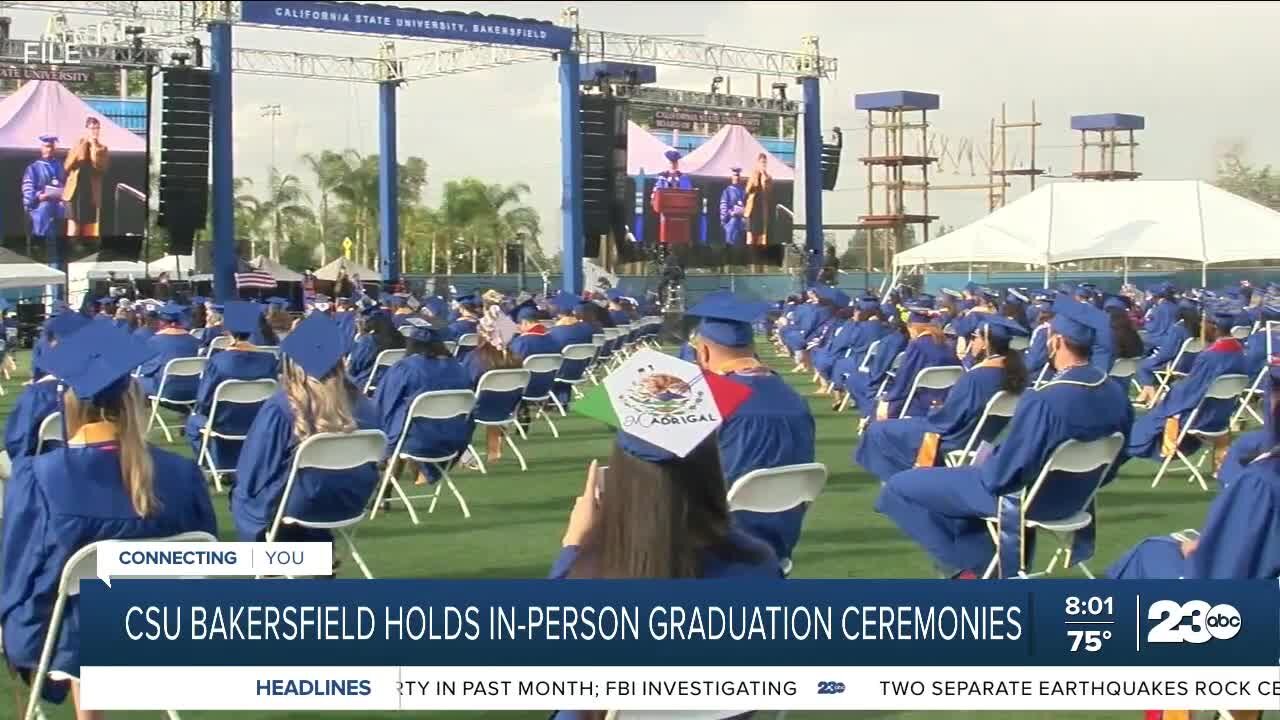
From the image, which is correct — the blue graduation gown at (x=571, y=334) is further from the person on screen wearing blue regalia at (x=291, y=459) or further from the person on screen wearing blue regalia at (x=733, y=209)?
the person on screen wearing blue regalia at (x=733, y=209)

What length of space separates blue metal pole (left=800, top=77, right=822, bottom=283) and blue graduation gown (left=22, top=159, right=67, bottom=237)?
1752 centimetres

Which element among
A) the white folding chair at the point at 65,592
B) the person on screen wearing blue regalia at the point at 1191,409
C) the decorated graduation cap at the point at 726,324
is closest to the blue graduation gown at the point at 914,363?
the person on screen wearing blue regalia at the point at 1191,409

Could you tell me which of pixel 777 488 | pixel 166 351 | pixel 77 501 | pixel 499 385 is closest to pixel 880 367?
pixel 499 385

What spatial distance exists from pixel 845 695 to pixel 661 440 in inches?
28.3

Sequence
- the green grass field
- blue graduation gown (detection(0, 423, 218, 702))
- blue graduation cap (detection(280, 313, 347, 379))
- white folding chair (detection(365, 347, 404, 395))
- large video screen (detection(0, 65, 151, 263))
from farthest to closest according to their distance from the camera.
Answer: large video screen (detection(0, 65, 151, 263)), white folding chair (detection(365, 347, 404, 395)), the green grass field, blue graduation cap (detection(280, 313, 347, 379)), blue graduation gown (detection(0, 423, 218, 702))

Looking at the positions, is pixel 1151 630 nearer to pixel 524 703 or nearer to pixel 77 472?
pixel 524 703

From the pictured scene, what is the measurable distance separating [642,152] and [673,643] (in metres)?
33.2

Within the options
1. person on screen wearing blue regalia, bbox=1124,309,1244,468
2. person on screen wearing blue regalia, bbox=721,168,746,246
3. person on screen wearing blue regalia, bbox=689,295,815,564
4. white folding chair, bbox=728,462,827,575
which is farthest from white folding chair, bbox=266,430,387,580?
person on screen wearing blue regalia, bbox=721,168,746,246

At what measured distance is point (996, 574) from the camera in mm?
6879

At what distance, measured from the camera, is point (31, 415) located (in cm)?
840

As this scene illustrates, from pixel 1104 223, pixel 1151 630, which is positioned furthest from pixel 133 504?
pixel 1104 223

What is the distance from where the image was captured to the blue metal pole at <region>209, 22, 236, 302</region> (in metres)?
28.6

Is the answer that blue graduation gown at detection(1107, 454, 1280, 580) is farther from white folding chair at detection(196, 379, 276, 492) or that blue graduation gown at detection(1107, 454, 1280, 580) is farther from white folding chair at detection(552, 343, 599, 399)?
white folding chair at detection(552, 343, 599, 399)

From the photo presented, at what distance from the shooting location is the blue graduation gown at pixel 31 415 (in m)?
8.38
